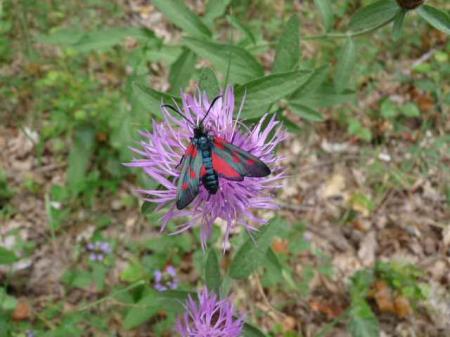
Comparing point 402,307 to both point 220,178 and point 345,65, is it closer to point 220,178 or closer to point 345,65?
point 345,65

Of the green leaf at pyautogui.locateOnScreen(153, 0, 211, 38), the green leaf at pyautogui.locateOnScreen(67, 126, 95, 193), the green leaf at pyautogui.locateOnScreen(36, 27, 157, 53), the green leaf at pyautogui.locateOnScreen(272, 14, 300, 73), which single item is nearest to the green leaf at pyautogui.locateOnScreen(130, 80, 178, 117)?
the green leaf at pyautogui.locateOnScreen(272, 14, 300, 73)

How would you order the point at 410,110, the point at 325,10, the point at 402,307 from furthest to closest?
the point at 410,110 → the point at 402,307 → the point at 325,10

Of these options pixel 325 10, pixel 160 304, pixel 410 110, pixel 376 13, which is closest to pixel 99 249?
pixel 160 304

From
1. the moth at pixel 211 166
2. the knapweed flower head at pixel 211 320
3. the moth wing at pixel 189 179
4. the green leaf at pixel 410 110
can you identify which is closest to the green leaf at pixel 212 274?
the knapweed flower head at pixel 211 320

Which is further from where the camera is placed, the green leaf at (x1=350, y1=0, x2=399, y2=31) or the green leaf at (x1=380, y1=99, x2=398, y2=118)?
the green leaf at (x1=380, y1=99, x2=398, y2=118)

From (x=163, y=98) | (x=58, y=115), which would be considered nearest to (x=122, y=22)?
(x=58, y=115)

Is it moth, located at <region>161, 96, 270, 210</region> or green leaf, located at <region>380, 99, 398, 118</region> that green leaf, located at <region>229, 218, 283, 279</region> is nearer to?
Result: moth, located at <region>161, 96, 270, 210</region>

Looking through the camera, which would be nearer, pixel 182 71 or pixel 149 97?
pixel 149 97
